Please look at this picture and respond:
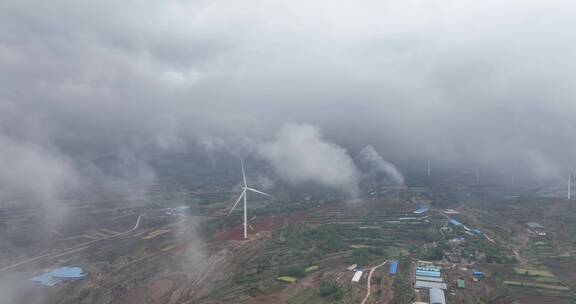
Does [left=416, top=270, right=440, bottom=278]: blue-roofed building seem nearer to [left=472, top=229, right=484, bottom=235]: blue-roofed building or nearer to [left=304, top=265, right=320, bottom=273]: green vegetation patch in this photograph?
[left=304, top=265, right=320, bottom=273]: green vegetation patch

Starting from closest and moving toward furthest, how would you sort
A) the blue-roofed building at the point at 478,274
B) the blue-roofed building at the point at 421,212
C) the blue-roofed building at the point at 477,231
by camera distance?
the blue-roofed building at the point at 478,274, the blue-roofed building at the point at 477,231, the blue-roofed building at the point at 421,212

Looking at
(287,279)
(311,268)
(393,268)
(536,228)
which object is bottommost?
(287,279)

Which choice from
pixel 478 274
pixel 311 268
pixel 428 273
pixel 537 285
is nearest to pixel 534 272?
pixel 537 285

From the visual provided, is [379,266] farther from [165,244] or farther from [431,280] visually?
[165,244]

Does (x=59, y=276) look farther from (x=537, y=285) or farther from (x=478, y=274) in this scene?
(x=537, y=285)

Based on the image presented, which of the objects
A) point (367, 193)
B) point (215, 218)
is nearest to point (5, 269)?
point (215, 218)

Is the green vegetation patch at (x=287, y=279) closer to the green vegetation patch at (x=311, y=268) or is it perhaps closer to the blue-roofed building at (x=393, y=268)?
the green vegetation patch at (x=311, y=268)

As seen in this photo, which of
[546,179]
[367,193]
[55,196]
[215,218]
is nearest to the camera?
[215,218]

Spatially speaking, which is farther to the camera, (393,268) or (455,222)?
(455,222)

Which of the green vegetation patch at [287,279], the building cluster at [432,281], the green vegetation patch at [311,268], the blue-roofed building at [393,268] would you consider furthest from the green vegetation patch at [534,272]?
the green vegetation patch at [287,279]
